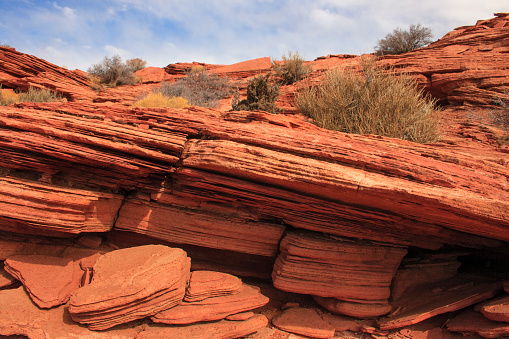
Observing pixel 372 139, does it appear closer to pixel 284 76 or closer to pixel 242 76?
pixel 284 76

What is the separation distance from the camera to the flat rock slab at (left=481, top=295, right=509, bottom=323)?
3.06 meters

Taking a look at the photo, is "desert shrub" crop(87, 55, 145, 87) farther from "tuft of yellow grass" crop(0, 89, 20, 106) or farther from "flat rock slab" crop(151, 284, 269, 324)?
"flat rock slab" crop(151, 284, 269, 324)

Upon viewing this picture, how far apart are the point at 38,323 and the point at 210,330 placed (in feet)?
6.08

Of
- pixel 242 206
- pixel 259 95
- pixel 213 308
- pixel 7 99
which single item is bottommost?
pixel 213 308

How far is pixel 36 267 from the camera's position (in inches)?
143

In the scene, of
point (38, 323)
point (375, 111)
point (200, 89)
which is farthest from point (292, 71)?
point (38, 323)

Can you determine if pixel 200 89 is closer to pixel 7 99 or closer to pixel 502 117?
pixel 7 99

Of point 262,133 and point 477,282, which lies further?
point 477,282

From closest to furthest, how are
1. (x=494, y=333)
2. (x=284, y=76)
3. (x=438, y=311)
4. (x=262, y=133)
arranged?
(x=494, y=333) < (x=438, y=311) < (x=262, y=133) < (x=284, y=76)

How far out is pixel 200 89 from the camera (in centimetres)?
1520

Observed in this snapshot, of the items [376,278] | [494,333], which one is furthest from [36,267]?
[494,333]

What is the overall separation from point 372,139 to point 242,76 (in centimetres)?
1476

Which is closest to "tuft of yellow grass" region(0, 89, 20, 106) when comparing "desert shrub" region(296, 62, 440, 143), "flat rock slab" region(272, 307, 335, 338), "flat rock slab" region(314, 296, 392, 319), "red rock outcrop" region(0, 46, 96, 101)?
"red rock outcrop" region(0, 46, 96, 101)

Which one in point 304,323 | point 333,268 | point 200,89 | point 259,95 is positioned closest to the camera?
point 304,323
